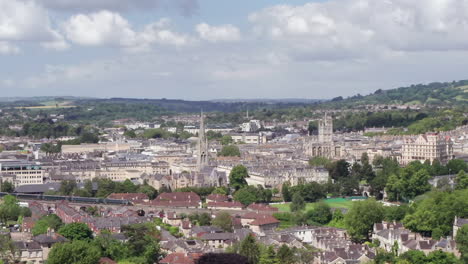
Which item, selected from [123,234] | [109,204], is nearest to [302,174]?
[109,204]

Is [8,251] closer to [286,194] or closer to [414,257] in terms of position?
[414,257]

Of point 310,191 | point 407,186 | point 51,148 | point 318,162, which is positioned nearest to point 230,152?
point 318,162

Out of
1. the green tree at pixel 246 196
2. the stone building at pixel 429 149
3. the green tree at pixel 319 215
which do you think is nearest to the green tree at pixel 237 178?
the green tree at pixel 246 196

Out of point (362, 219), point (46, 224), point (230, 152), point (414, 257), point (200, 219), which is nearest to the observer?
point (414, 257)

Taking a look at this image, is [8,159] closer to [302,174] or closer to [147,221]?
[302,174]

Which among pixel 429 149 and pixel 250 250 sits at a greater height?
pixel 429 149

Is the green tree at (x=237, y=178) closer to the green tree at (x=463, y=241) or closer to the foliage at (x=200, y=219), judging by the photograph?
the foliage at (x=200, y=219)
